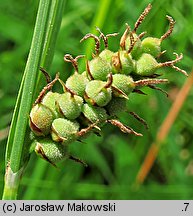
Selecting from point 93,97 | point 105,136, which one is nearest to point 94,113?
point 93,97

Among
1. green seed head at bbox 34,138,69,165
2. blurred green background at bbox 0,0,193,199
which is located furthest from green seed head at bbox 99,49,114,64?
blurred green background at bbox 0,0,193,199

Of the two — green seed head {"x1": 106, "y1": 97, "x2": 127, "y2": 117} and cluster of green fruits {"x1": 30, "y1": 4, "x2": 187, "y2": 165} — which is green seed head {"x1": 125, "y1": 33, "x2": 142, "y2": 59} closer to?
cluster of green fruits {"x1": 30, "y1": 4, "x2": 187, "y2": 165}

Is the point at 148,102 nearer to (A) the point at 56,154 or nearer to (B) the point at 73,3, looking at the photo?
Answer: (B) the point at 73,3

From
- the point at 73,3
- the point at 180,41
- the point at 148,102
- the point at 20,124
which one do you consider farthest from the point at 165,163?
the point at 20,124

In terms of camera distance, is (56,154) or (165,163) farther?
(165,163)

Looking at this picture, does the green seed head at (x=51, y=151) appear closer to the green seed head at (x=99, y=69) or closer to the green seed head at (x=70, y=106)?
the green seed head at (x=70, y=106)
